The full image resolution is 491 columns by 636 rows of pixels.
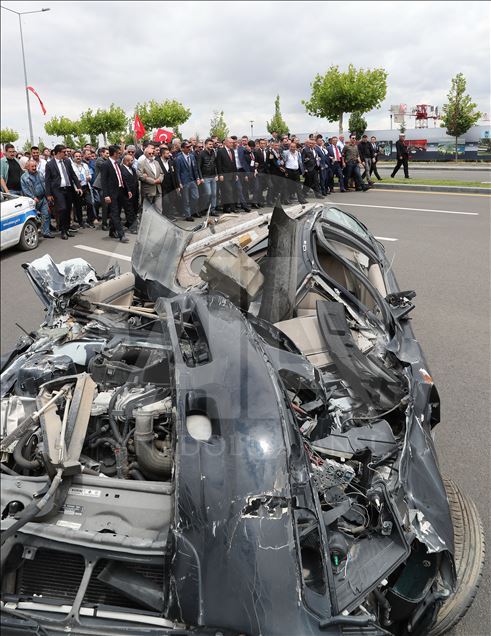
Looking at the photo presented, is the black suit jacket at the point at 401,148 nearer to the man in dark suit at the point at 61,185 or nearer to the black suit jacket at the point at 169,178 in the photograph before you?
the black suit jacket at the point at 169,178

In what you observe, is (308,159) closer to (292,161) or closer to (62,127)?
(292,161)

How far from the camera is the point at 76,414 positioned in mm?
2361

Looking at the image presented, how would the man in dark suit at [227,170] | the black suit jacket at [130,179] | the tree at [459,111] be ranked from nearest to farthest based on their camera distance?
the black suit jacket at [130,179] → the man in dark suit at [227,170] → the tree at [459,111]

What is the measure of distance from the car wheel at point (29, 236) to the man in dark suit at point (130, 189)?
1846 millimetres

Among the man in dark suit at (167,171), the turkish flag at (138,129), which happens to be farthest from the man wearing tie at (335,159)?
the man in dark suit at (167,171)

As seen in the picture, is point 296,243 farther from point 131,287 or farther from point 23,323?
point 23,323

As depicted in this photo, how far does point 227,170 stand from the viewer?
12.1 meters

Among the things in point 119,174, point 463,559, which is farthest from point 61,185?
point 463,559

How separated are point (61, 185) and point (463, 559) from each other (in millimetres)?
9590

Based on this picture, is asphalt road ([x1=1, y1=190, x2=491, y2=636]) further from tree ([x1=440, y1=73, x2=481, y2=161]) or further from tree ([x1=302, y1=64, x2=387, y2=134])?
tree ([x1=440, y1=73, x2=481, y2=161])

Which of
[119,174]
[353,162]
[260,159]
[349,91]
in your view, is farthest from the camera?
[349,91]

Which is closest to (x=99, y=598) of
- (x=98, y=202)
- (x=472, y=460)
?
(x=472, y=460)

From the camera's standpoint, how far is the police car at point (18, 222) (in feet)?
27.3

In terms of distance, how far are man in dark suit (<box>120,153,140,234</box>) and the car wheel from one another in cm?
185
